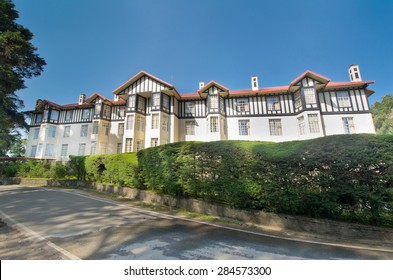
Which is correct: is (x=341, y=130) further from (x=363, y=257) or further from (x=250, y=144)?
(x=363, y=257)

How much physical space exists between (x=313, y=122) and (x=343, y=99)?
16.0ft

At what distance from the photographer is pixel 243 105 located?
23.8 m

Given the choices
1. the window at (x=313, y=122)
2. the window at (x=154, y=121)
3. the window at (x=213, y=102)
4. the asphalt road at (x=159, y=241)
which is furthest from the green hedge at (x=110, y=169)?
the window at (x=313, y=122)

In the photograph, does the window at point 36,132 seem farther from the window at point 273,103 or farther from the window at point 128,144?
the window at point 273,103

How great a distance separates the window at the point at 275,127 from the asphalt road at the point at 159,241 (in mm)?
19093

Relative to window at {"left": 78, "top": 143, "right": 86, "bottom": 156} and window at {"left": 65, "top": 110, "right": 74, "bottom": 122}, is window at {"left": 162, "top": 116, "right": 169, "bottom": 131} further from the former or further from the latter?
window at {"left": 65, "top": 110, "right": 74, "bottom": 122}

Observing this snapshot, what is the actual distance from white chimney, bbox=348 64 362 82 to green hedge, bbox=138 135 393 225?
22.5 m

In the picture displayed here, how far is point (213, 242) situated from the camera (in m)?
4.69

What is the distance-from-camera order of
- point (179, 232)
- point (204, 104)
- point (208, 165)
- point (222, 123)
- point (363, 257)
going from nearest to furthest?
point (363, 257), point (179, 232), point (208, 165), point (222, 123), point (204, 104)

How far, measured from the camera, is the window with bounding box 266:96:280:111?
22.9 metres

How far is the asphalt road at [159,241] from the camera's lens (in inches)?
153

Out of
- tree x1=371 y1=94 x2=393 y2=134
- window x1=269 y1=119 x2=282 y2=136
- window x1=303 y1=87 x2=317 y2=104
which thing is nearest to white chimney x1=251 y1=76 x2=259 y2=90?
window x1=269 y1=119 x2=282 y2=136
